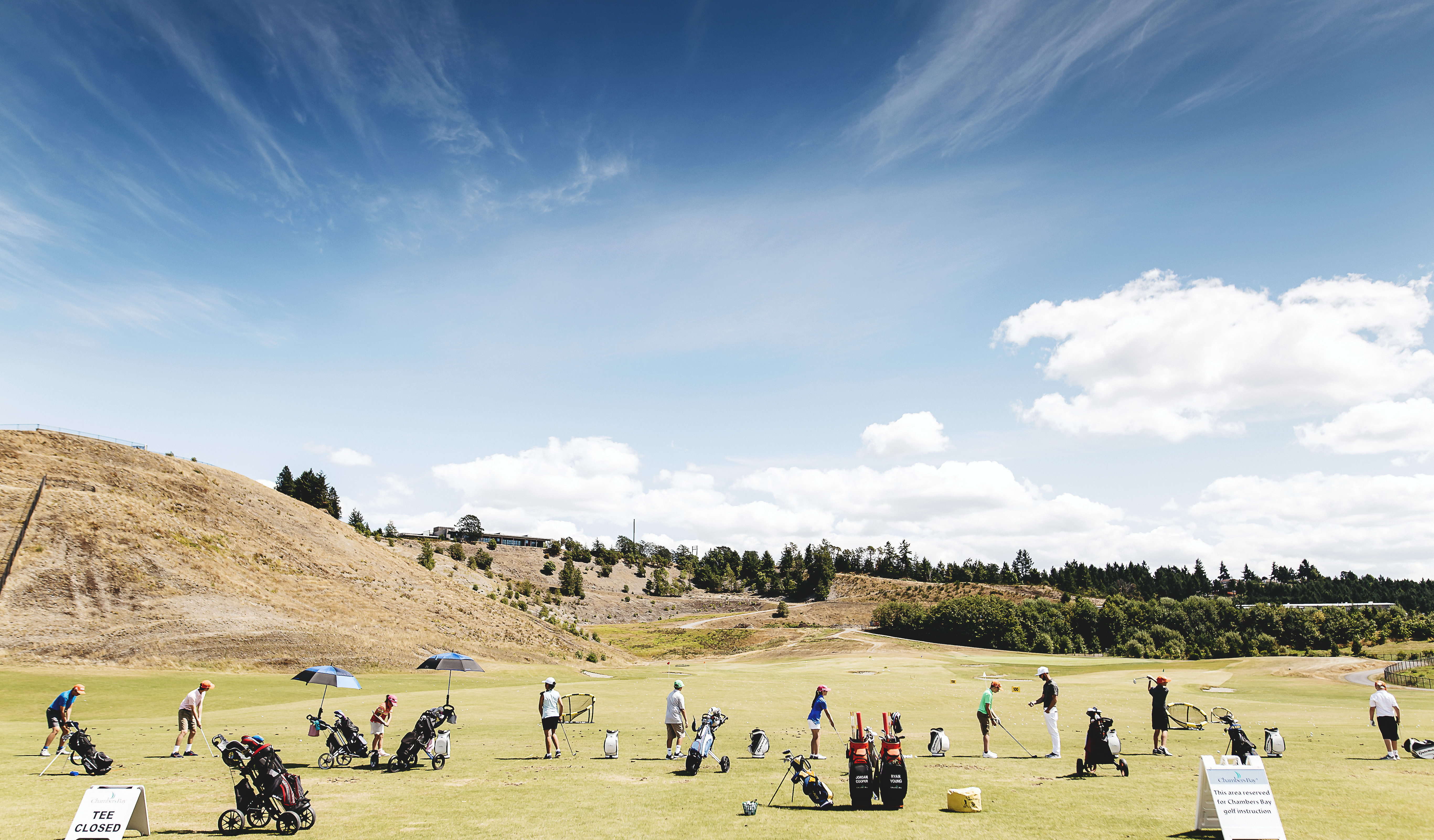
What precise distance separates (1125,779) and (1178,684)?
41888mm

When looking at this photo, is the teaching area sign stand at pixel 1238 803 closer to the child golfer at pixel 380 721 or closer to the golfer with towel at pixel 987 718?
the golfer with towel at pixel 987 718

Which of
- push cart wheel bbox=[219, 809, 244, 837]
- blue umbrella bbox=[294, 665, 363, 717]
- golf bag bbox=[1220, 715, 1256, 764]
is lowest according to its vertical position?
push cart wheel bbox=[219, 809, 244, 837]

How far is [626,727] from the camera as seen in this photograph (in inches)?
1166

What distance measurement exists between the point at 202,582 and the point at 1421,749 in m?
85.3

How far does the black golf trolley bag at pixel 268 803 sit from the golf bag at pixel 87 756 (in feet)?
28.0

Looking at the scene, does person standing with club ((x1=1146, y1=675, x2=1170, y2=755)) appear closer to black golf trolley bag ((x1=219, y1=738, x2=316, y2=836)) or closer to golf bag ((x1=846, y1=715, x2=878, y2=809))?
golf bag ((x1=846, y1=715, x2=878, y2=809))

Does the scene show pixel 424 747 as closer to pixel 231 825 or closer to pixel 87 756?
pixel 231 825

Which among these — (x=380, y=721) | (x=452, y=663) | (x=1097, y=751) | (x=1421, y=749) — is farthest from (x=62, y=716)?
(x=1421, y=749)

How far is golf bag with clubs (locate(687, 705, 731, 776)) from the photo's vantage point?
62.8ft

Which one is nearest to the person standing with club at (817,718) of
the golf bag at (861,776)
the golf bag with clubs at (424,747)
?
the golf bag at (861,776)

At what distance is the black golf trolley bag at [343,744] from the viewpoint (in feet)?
68.7

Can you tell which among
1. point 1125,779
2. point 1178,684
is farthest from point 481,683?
point 1178,684

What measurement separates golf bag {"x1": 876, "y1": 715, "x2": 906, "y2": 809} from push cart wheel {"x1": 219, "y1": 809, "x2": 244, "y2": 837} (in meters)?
12.8

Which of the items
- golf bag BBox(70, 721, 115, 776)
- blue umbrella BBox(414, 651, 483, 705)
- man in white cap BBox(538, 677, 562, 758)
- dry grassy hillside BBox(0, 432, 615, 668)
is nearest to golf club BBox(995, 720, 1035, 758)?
man in white cap BBox(538, 677, 562, 758)
